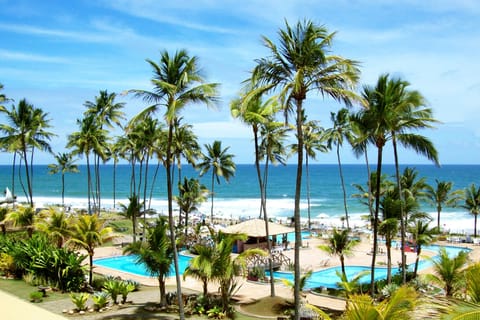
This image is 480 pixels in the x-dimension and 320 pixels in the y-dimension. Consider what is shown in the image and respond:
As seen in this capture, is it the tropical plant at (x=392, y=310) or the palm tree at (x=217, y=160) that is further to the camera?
the palm tree at (x=217, y=160)

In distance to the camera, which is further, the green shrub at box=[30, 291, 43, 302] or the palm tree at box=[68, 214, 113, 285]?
the palm tree at box=[68, 214, 113, 285]

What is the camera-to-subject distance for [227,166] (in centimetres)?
3597

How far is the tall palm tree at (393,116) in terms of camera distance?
15.5 meters

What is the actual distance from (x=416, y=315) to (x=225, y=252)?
10446mm

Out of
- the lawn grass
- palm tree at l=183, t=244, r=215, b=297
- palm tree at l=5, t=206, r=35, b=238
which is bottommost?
the lawn grass

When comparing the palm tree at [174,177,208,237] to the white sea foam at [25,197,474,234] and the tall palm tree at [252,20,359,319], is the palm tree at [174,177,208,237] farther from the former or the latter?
the tall palm tree at [252,20,359,319]

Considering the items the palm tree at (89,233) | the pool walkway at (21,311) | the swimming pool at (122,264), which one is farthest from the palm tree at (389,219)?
the pool walkway at (21,311)

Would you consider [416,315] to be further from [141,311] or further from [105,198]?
[105,198]

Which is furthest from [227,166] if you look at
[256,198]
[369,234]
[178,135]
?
[256,198]

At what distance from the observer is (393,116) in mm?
15539

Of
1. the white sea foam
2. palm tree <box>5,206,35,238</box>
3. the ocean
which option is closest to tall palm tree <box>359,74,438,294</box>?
palm tree <box>5,206,35,238</box>

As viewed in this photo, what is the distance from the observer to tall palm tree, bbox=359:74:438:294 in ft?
51.0

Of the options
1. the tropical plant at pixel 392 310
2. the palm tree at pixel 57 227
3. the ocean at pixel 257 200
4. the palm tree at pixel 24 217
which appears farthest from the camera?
the ocean at pixel 257 200

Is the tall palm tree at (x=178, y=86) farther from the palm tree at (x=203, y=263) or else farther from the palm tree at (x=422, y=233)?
the palm tree at (x=422, y=233)
